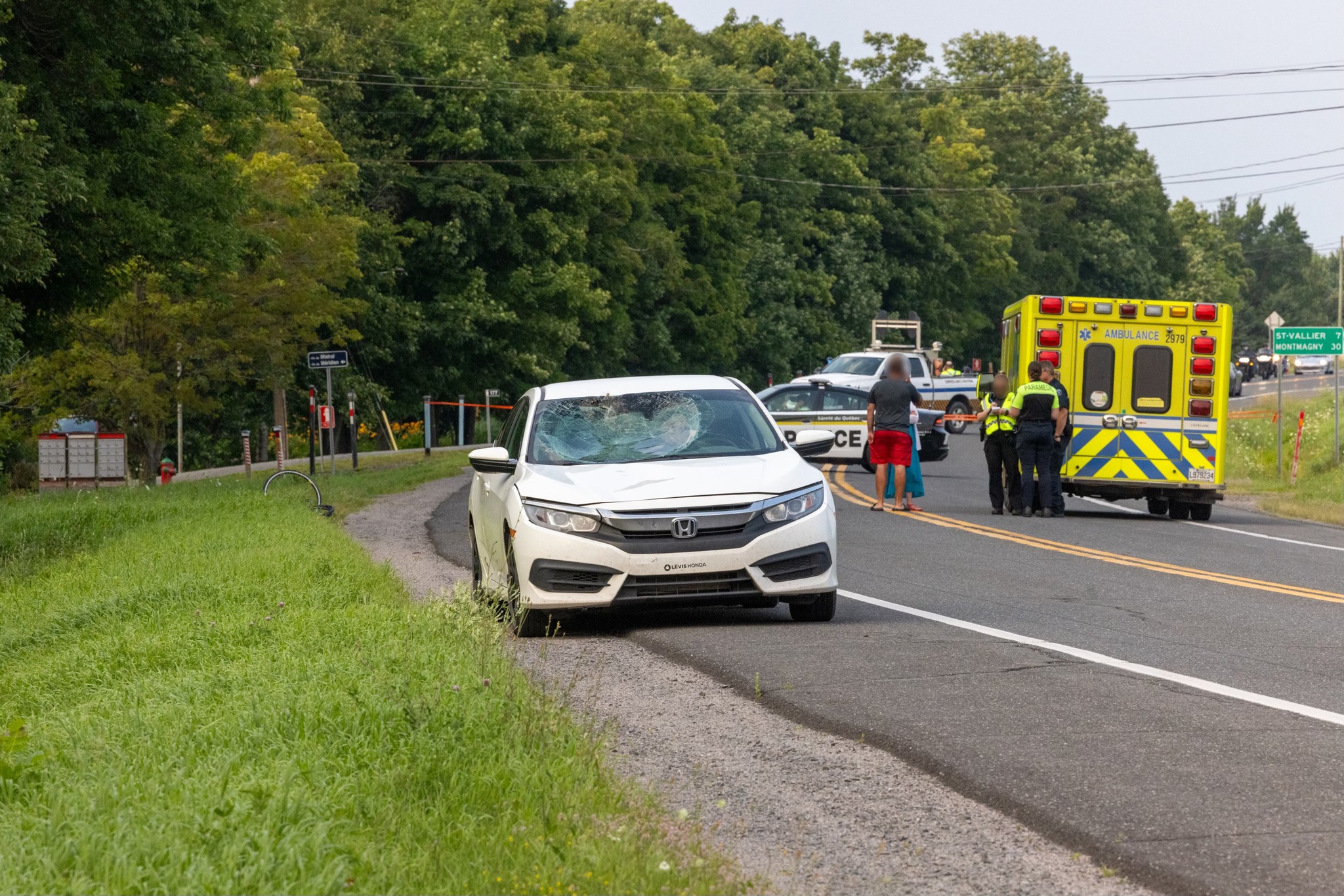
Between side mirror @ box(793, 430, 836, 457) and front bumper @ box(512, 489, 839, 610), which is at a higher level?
side mirror @ box(793, 430, 836, 457)

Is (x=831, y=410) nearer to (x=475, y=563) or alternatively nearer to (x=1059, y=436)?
(x=1059, y=436)

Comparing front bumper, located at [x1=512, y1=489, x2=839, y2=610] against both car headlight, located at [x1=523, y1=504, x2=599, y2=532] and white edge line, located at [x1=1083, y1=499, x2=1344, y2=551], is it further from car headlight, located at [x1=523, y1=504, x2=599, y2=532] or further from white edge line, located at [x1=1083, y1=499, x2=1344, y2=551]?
white edge line, located at [x1=1083, y1=499, x2=1344, y2=551]

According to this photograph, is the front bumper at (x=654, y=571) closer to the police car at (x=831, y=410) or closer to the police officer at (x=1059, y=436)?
the police officer at (x=1059, y=436)

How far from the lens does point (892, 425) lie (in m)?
20.9

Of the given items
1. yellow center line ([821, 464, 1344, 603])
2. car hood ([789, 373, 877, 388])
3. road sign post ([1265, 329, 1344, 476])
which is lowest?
yellow center line ([821, 464, 1344, 603])

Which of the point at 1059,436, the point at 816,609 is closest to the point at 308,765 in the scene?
the point at 816,609

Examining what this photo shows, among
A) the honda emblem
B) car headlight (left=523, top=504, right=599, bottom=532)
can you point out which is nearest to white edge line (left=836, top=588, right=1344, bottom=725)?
the honda emblem

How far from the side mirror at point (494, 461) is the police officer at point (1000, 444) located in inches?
437

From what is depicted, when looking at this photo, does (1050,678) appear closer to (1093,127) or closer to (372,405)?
(372,405)

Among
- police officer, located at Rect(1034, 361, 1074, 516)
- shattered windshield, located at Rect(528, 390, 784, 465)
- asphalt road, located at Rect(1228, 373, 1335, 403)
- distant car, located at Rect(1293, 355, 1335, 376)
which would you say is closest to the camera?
shattered windshield, located at Rect(528, 390, 784, 465)

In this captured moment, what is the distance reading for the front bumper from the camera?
10000 mm

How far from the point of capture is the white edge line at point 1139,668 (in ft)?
25.1

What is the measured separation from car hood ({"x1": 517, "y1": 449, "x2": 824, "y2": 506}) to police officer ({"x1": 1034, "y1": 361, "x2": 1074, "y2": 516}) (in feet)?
34.5

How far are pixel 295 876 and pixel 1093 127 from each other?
340ft
